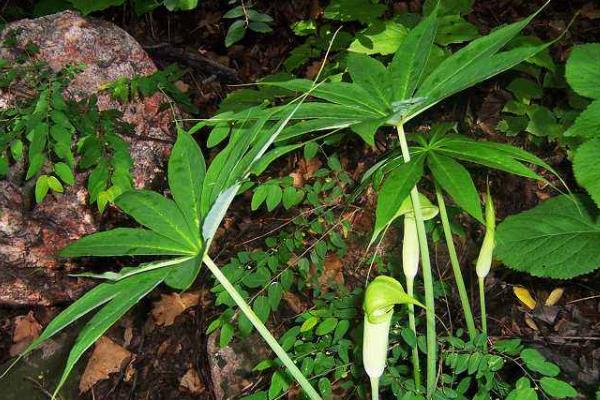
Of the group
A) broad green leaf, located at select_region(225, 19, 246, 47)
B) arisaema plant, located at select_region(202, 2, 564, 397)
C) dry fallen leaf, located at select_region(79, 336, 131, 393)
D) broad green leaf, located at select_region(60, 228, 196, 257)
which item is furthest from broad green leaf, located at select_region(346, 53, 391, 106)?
dry fallen leaf, located at select_region(79, 336, 131, 393)

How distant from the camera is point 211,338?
106 inches

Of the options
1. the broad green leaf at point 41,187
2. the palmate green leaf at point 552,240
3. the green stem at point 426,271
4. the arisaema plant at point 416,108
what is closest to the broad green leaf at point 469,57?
the arisaema plant at point 416,108

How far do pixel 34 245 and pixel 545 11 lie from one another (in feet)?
9.60

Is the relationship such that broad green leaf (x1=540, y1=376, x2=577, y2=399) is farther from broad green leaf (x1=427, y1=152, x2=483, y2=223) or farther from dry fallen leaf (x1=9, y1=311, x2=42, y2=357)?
dry fallen leaf (x1=9, y1=311, x2=42, y2=357)

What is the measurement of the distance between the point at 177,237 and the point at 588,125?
1.06 m

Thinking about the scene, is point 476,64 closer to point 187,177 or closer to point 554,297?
point 187,177

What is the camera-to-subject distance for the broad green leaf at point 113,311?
0.90 meters

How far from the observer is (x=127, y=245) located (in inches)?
43.1

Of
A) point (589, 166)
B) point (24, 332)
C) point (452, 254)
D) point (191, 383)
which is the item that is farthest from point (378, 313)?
point (24, 332)

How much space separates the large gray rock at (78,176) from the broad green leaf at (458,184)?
81.8 inches

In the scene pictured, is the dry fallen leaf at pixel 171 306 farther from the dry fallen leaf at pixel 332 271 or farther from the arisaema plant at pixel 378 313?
the arisaema plant at pixel 378 313

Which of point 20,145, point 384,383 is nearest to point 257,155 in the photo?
point 384,383

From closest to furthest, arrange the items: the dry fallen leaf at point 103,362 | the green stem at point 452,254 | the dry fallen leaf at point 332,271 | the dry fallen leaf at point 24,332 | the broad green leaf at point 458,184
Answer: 1. the broad green leaf at point 458,184
2. the green stem at point 452,254
3. the dry fallen leaf at point 332,271
4. the dry fallen leaf at point 103,362
5. the dry fallen leaf at point 24,332

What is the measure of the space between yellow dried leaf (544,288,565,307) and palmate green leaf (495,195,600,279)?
60 cm
